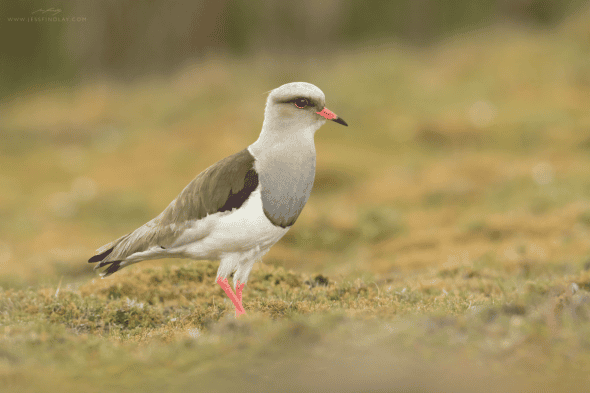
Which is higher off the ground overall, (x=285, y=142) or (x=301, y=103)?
(x=301, y=103)

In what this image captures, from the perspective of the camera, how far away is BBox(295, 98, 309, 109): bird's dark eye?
18.6 ft

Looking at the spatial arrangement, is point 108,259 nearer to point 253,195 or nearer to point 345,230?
point 253,195

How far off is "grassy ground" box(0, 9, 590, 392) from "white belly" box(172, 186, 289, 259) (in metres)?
0.67

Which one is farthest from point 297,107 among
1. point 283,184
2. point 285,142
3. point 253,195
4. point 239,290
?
point 239,290

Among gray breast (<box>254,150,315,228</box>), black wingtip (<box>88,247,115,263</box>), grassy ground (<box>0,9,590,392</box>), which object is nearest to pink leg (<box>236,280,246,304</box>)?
grassy ground (<box>0,9,590,392</box>)

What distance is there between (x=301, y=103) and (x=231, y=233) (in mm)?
1414

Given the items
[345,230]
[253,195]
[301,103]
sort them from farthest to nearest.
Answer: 1. [345,230]
2. [301,103]
3. [253,195]

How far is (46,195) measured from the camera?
17141 millimetres

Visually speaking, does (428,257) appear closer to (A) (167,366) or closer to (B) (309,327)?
(B) (309,327)

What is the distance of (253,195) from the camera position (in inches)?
218

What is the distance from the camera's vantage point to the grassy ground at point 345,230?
4.50 meters

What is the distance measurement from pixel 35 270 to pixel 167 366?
687 cm

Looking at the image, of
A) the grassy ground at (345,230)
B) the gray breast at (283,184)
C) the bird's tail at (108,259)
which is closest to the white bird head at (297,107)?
the gray breast at (283,184)

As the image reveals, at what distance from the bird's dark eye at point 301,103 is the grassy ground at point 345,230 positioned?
6.52 feet
